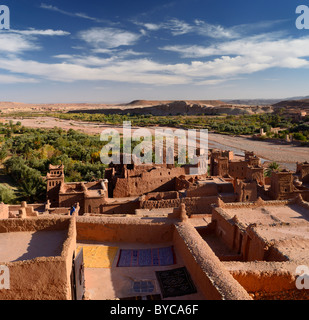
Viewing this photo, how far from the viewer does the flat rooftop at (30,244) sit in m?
5.30

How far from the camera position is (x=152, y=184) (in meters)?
18.5

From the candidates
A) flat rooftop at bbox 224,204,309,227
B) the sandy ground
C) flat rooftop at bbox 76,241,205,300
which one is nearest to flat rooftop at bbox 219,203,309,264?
flat rooftop at bbox 224,204,309,227

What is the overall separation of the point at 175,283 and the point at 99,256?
7.17ft

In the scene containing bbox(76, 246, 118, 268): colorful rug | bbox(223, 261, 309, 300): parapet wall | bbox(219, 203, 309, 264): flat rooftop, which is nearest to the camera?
bbox(223, 261, 309, 300): parapet wall

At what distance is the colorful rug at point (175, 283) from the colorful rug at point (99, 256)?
1328 mm

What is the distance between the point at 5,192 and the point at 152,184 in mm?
9437

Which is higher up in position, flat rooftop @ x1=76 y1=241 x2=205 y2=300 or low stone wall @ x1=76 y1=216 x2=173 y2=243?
low stone wall @ x1=76 y1=216 x2=173 y2=243

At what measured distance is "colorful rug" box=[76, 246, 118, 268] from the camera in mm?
6824

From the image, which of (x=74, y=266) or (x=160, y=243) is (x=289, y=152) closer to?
(x=160, y=243)

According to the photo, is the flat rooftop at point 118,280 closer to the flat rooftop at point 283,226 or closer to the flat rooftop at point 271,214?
the flat rooftop at point 283,226

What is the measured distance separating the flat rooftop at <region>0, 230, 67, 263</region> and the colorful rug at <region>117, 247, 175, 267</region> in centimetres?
173

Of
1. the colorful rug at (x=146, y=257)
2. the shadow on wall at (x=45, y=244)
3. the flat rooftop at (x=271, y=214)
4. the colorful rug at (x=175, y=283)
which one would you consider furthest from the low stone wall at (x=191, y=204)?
the shadow on wall at (x=45, y=244)

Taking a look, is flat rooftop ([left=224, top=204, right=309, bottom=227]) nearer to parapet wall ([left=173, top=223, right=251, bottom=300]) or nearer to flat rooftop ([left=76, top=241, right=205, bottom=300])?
parapet wall ([left=173, top=223, right=251, bottom=300])
